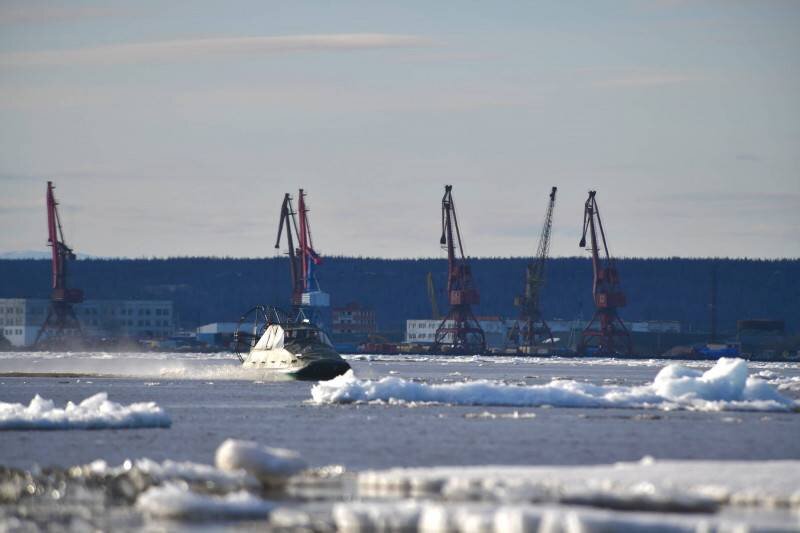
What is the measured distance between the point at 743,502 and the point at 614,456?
425 inches

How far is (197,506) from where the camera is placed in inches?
1252

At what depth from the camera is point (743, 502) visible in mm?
32938

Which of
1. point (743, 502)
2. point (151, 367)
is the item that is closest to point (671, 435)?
point (743, 502)

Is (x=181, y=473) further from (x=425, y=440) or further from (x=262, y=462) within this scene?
(x=425, y=440)

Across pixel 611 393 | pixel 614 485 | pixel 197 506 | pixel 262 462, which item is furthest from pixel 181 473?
pixel 611 393

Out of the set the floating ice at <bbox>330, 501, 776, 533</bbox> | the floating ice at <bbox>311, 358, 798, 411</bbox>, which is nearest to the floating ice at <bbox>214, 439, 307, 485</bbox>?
the floating ice at <bbox>330, 501, 776, 533</bbox>

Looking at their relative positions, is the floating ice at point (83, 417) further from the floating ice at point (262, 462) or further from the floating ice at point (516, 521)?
the floating ice at point (516, 521)

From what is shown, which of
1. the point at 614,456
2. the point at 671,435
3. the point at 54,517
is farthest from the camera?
the point at 671,435

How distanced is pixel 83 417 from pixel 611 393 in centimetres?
2425

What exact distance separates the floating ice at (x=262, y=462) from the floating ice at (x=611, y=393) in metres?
30.7

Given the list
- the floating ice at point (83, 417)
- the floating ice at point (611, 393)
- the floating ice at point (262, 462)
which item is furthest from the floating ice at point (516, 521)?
the floating ice at point (611, 393)

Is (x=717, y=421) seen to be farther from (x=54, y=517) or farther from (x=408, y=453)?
(x=54, y=517)

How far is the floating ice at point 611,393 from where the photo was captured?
216 feet

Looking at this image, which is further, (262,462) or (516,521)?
(262,462)
